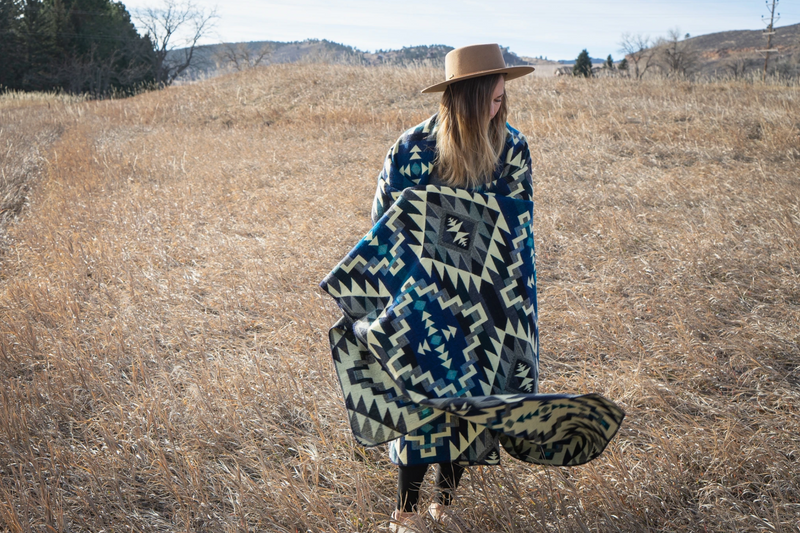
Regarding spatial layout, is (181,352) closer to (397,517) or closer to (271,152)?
(397,517)

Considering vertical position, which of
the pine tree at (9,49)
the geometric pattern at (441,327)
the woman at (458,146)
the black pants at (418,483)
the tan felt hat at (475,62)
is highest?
the pine tree at (9,49)

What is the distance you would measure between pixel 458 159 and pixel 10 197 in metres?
7.47

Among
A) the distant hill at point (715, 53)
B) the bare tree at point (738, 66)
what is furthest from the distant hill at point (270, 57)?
the bare tree at point (738, 66)

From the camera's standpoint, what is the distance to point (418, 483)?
6.04 feet

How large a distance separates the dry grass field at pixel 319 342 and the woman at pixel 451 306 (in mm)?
363

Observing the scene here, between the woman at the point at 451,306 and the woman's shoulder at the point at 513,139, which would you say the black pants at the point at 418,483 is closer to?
the woman at the point at 451,306

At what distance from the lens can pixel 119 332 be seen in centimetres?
351

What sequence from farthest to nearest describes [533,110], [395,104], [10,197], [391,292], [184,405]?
[395,104] → [533,110] → [10,197] → [184,405] → [391,292]

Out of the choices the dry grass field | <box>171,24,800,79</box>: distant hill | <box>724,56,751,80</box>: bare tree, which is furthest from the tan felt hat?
<box>171,24,800,79</box>: distant hill

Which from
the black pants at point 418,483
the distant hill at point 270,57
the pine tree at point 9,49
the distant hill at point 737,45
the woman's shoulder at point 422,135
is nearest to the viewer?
the black pants at point 418,483

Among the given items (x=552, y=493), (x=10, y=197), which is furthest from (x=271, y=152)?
(x=552, y=493)

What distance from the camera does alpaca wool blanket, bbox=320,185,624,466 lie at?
1683mm

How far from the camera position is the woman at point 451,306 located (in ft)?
5.52

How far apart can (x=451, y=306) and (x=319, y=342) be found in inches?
68.5
